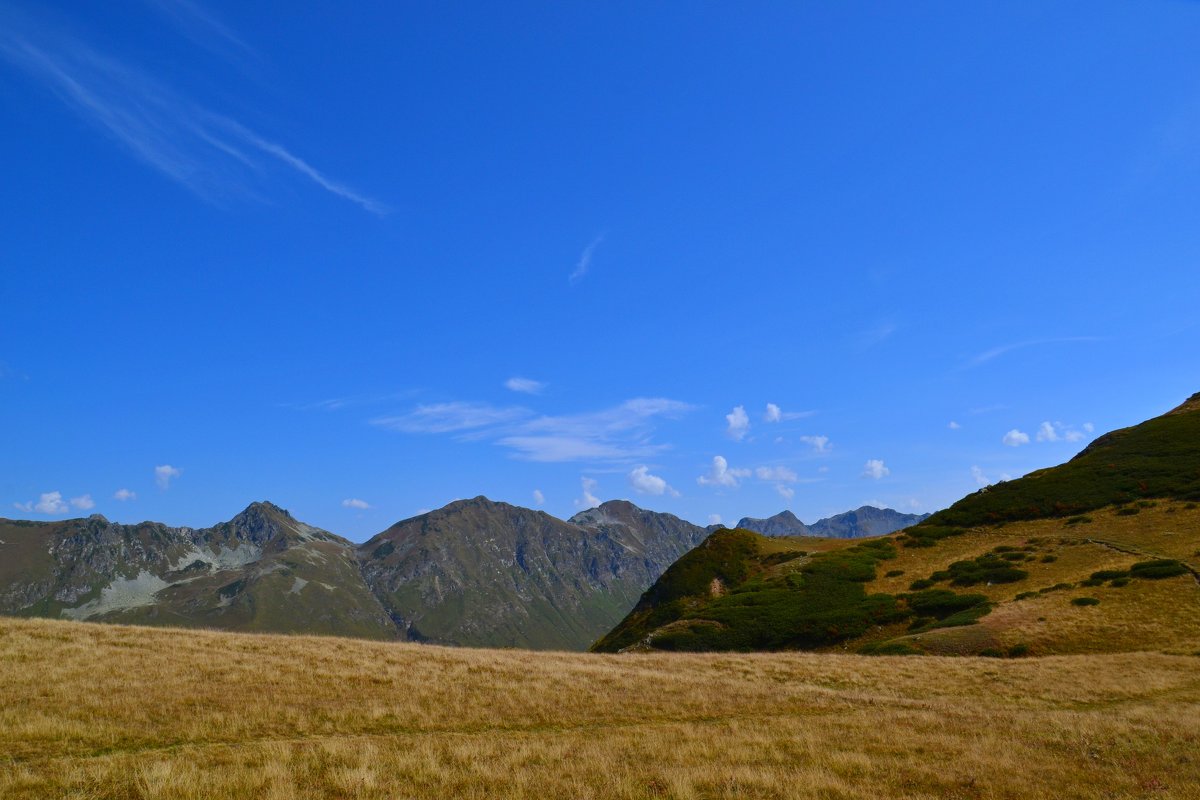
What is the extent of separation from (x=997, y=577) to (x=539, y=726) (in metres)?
58.9

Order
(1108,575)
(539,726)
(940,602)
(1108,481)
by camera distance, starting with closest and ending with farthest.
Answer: (539,726), (1108,575), (940,602), (1108,481)

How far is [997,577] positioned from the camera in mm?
61781

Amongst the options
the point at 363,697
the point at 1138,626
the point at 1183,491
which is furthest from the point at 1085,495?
the point at 363,697

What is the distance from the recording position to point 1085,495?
3118 inches

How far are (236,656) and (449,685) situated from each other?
1050 centimetres

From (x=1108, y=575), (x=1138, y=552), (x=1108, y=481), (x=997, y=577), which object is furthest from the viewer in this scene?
(x=1108, y=481)

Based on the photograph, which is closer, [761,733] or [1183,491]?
[761,733]

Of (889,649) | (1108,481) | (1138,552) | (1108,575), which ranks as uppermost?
(1108,481)

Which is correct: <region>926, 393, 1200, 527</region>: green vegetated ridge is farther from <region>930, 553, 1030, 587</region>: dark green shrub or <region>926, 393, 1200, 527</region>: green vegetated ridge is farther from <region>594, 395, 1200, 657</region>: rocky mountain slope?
<region>930, 553, 1030, 587</region>: dark green shrub

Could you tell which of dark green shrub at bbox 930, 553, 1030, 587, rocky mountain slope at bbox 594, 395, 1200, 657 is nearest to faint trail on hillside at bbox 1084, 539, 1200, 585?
rocky mountain slope at bbox 594, 395, 1200, 657

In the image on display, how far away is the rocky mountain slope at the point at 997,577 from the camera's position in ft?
148

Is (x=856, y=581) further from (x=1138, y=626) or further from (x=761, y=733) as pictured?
(x=761, y=733)

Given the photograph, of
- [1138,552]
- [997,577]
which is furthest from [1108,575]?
[997,577]

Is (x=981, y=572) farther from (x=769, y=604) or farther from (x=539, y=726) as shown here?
(x=539, y=726)
